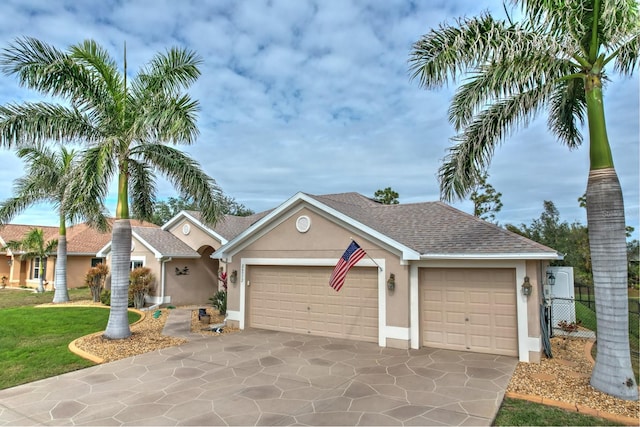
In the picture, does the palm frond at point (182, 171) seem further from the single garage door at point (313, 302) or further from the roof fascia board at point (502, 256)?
the roof fascia board at point (502, 256)

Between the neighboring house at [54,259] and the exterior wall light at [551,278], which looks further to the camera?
the neighboring house at [54,259]

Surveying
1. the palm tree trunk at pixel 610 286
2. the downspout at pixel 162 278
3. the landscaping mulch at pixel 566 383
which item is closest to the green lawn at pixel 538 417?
the landscaping mulch at pixel 566 383

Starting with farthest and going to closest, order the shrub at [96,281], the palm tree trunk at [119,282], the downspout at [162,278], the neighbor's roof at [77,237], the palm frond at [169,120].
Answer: the neighbor's roof at [77,237] < the shrub at [96,281] < the downspout at [162,278] < the palm tree trunk at [119,282] < the palm frond at [169,120]

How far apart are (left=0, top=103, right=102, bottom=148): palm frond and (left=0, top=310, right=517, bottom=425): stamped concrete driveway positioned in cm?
667

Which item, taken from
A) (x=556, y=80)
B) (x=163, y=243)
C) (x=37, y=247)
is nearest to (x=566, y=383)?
(x=556, y=80)

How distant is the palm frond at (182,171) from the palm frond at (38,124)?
1.74 meters

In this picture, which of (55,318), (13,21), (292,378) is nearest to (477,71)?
(292,378)

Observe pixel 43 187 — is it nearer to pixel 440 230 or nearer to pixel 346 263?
pixel 346 263

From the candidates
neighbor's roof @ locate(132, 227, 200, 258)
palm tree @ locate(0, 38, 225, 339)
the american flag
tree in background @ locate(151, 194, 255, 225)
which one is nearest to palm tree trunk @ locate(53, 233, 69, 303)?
Answer: neighbor's roof @ locate(132, 227, 200, 258)

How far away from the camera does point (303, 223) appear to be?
1276 centimetres

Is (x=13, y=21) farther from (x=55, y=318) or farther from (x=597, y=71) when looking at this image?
(x=597, y=71)

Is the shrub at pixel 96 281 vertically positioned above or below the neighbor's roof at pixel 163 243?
below

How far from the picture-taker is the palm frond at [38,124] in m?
10.4

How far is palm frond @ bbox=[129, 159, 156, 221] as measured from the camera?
13602mm
